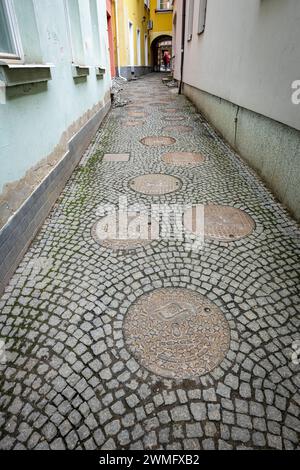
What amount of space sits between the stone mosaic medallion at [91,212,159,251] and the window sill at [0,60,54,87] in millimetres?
1584

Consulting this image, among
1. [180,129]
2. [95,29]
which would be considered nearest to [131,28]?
[95,29]

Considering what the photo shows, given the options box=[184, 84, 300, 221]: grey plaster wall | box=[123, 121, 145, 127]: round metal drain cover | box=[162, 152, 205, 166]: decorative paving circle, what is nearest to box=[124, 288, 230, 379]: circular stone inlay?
box=[184, 84, 300, 221]: grey plaster wall

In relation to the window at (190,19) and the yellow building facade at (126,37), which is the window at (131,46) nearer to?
the yellow building facade at (126,37)

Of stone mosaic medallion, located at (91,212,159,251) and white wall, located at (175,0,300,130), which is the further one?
white wall, located at (175,0,300,130)

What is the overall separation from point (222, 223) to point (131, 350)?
191 centimetres

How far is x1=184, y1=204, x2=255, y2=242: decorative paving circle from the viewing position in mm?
3009

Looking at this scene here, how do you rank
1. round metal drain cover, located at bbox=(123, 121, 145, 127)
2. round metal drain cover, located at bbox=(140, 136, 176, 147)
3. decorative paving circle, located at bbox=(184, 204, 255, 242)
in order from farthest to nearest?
round metal drain cover, located at bbox=(123, 121, 145, 127) < round metal drain cover, located at bbox=(140, 136, 176, 147) < decorative paving circle, located at bbox=(184, 204, 255, 242)

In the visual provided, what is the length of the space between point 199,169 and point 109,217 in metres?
2.13

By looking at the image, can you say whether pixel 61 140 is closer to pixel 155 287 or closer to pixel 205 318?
pixel 155 287

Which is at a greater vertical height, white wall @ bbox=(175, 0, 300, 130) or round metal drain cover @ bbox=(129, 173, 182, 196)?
white wall @ bbox=(175, 0, 300, 130)

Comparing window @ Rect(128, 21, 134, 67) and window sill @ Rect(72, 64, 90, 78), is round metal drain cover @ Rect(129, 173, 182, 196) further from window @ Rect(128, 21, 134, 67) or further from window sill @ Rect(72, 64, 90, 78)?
window @ Rect(128, 21, 134, 67)

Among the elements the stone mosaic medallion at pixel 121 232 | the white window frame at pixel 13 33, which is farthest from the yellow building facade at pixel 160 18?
the stone mosaic medallion at pixel 121 232

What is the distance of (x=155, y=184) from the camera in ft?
13.7
